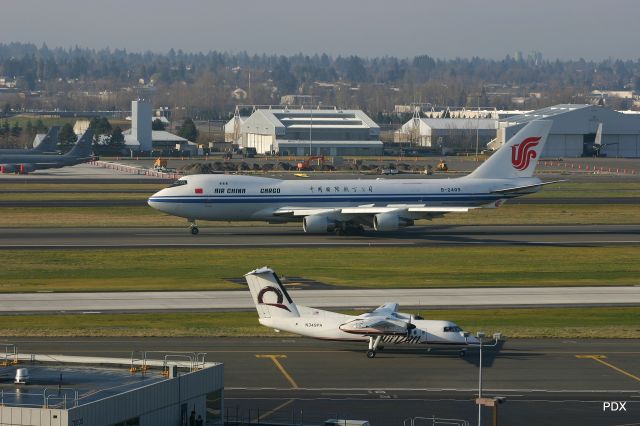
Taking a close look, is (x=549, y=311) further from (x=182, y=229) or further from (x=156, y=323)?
(x=182, y=229)

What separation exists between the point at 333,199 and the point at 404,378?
154ft

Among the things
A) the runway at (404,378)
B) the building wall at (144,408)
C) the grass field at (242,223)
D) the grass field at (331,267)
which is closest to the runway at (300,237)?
the grass field at (331,267)

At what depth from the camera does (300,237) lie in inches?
3743

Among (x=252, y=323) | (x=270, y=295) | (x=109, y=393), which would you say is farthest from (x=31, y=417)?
(x=252, y=323)

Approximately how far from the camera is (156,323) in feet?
198

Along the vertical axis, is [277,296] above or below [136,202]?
above

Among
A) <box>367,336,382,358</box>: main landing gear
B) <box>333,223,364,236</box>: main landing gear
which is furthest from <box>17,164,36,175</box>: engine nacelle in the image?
<box>367,336,382,358</box>: main landing gear

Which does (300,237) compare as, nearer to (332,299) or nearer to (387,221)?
(387,221)

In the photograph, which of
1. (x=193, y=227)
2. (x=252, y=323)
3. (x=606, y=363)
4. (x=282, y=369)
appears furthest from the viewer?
(x=193, y=227)

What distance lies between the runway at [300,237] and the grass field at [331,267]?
308cm

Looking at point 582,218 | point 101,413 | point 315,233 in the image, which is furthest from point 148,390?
point 582,218

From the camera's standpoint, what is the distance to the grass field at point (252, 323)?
57906mm

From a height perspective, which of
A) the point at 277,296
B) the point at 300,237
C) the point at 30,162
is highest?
the point at 277,296

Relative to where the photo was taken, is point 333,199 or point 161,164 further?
point 161,164
